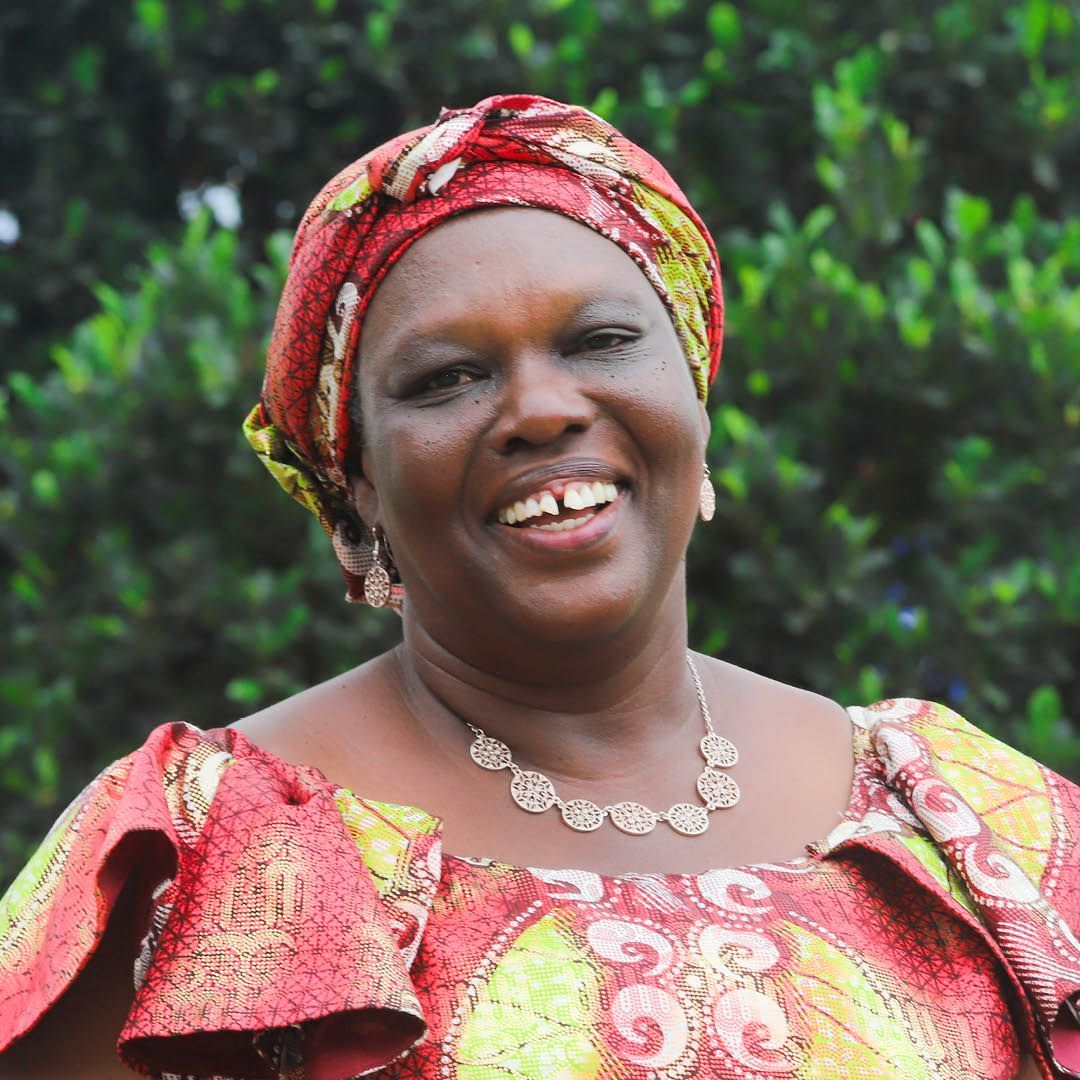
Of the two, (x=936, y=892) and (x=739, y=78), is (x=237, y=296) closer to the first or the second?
(x=739, y=78)

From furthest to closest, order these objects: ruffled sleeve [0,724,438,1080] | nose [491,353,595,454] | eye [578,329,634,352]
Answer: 1. eye [578,329,634,352]
2. nose [491,353,595,454]
3. ruffled sleeve [0,724,438,1080]

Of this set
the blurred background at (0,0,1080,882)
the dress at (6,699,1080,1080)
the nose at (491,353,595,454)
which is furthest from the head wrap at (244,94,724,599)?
the blurred background at (0,0,1080,882)

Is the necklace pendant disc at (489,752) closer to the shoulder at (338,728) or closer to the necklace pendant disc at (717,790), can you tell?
the shoulder at (338,728)

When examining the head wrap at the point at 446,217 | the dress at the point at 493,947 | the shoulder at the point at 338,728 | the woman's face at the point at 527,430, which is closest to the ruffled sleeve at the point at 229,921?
the dress at the point at 493,947

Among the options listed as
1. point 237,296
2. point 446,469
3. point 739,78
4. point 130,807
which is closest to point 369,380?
point 446,469

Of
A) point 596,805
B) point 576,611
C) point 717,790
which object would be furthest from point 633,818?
point 576,611

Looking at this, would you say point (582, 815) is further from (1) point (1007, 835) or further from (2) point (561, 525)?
(1) point (1007, 835)

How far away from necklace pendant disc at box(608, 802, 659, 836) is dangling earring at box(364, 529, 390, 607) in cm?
54

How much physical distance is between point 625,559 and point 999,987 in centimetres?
82

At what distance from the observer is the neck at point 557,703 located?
110 inches

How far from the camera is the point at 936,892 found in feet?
8.54

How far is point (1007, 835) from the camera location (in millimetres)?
2809

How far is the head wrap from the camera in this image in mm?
2709

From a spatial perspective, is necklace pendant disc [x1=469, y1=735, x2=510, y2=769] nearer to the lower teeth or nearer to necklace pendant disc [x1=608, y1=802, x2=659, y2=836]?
necklace pendant disc [x1=608, y1=802, x2=659, y2=836]
